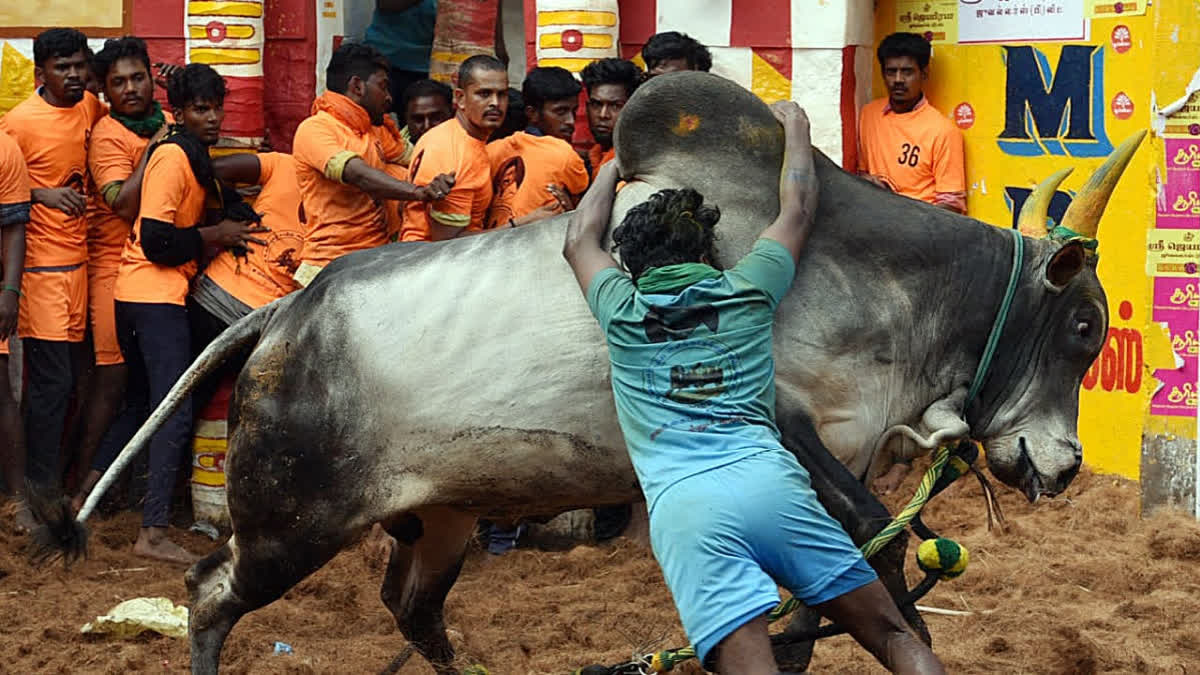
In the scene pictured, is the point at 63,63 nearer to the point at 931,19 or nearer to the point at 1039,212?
the point at 931,19

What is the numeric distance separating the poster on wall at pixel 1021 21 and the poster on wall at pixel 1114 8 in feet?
0.14

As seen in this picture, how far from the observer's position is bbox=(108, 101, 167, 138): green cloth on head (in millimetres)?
7164

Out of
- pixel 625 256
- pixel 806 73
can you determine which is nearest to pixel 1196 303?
pixel 806 73

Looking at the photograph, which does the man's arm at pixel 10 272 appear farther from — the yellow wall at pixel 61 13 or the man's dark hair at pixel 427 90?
the man's dark hair at pixel 427 90

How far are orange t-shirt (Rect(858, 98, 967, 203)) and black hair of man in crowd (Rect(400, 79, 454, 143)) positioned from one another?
1.94 meters

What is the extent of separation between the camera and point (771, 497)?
3773 millimetres

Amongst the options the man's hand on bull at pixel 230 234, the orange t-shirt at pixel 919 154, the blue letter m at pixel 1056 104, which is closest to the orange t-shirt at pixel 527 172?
the man's hand on bull at pixel 230 234

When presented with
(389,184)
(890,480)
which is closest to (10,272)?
(389,184)

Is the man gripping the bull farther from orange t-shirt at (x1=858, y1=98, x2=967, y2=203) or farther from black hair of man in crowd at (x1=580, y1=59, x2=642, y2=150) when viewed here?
orange t-shirt at (x1=858, y1=98, x2=967, y2=203)

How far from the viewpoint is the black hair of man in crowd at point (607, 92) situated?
7.04 m

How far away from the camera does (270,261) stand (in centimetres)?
710

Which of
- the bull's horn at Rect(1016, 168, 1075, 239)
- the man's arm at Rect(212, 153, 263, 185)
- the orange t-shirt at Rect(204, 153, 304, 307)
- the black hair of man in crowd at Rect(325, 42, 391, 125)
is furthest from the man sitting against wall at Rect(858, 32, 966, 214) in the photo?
the bull's horn at Rect(1016, 168, 1075, 239)

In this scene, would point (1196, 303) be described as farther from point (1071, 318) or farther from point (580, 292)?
point (580, 292)

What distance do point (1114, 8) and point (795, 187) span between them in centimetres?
374
